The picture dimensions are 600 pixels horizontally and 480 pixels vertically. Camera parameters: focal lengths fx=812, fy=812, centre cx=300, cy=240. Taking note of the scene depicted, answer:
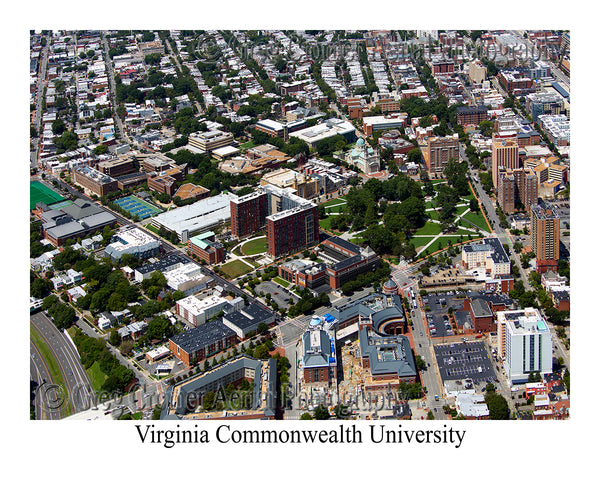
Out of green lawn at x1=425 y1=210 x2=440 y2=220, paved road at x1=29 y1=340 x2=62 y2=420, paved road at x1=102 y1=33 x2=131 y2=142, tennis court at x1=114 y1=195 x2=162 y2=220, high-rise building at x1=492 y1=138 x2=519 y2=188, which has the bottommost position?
paved road at x1=29 y1=340 x2=62 y2=420

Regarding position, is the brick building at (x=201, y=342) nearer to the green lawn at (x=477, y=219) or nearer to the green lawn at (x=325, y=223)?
the green lawn at (x=325, y=223)

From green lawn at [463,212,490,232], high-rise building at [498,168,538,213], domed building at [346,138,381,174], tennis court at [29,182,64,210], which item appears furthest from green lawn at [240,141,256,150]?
high-rise building at [498,168,538,213]

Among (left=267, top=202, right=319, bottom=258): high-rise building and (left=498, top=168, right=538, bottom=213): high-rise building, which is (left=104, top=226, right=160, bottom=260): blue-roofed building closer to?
(left=267, top=202, right=319, bottom=258): high-rise building

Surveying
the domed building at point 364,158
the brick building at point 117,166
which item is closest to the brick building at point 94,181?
the brick building at point 117,166

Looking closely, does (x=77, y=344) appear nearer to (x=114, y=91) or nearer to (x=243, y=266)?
(x=243, y=266)

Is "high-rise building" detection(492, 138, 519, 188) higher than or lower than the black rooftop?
higher

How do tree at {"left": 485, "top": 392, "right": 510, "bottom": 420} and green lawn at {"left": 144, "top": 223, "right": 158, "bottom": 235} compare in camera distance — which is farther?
green lawn at {"left": 144, "top": 223, "right": 158, "bottom": 235}

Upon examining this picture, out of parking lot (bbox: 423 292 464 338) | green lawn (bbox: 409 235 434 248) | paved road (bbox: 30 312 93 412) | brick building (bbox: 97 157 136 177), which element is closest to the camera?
paved road (bbox: 30 312 93 412)

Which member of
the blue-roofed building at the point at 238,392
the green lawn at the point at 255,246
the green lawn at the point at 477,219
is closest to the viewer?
the blue-roofed building at the point at 238,392
